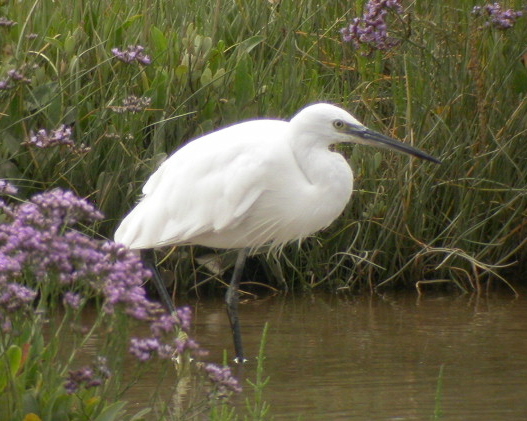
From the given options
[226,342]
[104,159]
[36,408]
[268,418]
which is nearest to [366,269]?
[226,342]

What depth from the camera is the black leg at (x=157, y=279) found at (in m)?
5.13

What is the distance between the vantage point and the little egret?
4.92 meters

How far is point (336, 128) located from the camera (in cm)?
490

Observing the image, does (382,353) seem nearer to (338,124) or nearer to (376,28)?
(338,124)

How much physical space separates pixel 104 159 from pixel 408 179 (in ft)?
4.82

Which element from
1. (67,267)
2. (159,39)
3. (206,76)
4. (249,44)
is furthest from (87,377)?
(249,44)

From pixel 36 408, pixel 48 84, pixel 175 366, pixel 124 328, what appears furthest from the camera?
pixel 48 84

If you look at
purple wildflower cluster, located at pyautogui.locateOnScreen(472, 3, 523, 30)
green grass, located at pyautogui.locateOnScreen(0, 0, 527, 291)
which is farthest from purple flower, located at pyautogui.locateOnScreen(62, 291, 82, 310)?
purple wildflower cluster, located at pyautogui.locateOnScreen(472, 3, 523, 30)

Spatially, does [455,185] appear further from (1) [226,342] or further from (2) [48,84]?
(2) [48,84]

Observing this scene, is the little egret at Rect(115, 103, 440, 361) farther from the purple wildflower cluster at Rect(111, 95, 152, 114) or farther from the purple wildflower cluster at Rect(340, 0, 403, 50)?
the purple wildflower cluster at Rect(340, 0, 403, 50)

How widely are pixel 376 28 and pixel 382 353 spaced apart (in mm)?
1486

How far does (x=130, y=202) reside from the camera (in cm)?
580

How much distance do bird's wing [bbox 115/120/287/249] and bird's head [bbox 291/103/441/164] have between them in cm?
21

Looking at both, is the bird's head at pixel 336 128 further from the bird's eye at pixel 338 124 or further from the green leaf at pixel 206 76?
the green leaf at pixel 206 76
